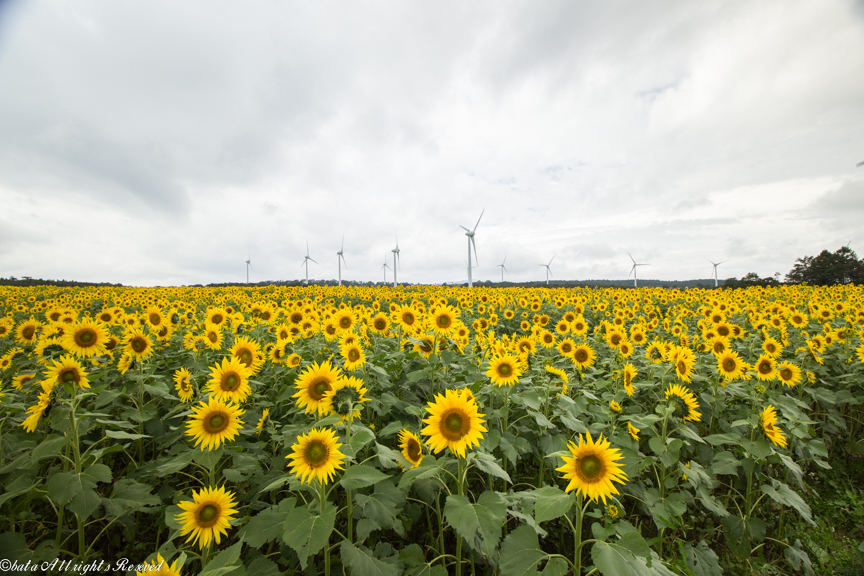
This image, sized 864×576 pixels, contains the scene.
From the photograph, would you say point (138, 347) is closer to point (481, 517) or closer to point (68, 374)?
point (68, 374)

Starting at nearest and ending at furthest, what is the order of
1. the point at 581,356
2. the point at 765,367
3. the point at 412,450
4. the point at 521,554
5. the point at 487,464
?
the point at 521,554, the point at 487,464, the point at 412,450, the point at 765,367, the point at 581,356

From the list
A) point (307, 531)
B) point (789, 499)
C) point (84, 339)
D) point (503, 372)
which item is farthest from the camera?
point (84, 339)

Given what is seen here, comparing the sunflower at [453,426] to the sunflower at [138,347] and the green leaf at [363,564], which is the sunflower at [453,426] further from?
the sunflower at [138,347]

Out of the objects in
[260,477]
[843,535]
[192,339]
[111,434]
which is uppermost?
[192,339]

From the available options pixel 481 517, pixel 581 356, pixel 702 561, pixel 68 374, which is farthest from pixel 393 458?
pixel 581 356

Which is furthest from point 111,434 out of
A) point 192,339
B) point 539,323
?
point 539,323

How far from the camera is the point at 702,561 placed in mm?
3201

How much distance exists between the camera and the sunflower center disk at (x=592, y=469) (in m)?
2.14

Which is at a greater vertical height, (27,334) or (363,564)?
(27,334)

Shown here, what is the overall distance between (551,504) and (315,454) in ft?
4.67

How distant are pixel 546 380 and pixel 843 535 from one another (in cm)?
438

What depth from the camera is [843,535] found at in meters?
4.36

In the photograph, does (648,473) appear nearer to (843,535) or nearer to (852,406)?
(843,535)

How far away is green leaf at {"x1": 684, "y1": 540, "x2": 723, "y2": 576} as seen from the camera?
3.11 meters
